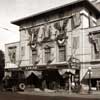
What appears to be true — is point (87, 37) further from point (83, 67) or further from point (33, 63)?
point (33, 63)

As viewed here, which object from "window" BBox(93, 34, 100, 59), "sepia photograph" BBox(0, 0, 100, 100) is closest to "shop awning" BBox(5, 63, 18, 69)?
"sepia photograph" BBox(0, 0, 100, 100)

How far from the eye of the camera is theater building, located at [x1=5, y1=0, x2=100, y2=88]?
36656 millimetres

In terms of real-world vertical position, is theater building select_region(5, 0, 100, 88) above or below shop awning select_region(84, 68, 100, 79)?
above

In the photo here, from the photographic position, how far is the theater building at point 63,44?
36.7 m

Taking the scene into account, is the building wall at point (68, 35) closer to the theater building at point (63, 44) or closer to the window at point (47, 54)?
the theater building at point (63, 44)

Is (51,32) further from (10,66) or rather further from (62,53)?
(10,66)

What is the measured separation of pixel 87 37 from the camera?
37.3 metres

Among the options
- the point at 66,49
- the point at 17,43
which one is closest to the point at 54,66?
the point at 66,49

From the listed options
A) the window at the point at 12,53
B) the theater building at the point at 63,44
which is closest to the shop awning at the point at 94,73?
the theater building at the point at 63,44

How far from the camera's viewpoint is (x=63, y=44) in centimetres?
3972

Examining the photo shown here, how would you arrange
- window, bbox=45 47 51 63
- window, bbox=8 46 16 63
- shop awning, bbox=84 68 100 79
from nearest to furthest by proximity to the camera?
shop awning, bbox=84 68 100 79
window, bbox=45 47 51 63
window, bbox=8 46 16 63

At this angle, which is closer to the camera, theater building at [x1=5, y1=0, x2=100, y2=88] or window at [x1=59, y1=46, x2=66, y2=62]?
theater building at [x1=5, y1=0, x2=100, y2=88]

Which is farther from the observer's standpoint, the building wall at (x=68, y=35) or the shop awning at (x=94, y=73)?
the building wall at (x=68, y=35)

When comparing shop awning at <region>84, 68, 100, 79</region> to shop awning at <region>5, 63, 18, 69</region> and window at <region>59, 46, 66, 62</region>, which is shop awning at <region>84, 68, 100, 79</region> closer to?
window at <region>59, 46, 66, 62</region>
